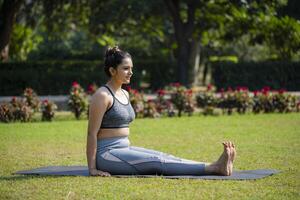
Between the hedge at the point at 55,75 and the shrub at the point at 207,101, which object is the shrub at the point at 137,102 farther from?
the hedge at the point at 55,75

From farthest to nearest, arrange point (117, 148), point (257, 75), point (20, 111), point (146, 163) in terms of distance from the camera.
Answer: point (257, 75) < point (20, 111) < point (117, 148) < point (146, 163)

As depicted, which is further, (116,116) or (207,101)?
(207,101)

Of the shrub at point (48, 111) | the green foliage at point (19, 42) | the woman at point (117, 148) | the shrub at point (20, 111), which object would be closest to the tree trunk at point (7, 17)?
the green foliage at point (19, 42)

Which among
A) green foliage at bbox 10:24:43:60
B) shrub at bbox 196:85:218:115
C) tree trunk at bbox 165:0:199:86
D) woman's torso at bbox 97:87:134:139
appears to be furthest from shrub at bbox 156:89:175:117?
green foliage at bbox 10:24:43:60

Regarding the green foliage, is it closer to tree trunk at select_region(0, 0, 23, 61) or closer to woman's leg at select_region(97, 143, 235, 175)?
tree trunk at select_region(0, 0, 23, 61)

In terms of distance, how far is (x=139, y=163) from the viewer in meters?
7.68

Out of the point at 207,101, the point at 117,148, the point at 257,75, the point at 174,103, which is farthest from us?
the point at 257,75

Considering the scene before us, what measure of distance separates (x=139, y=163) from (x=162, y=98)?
35.1 ft

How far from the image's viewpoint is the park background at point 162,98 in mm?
7172

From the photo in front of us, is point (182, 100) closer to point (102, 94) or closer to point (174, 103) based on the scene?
point (174, 103)

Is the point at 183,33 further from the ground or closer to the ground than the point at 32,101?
further from the ground

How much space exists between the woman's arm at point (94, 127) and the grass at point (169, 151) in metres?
0.24

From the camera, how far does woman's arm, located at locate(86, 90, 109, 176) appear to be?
A: 7602 mm

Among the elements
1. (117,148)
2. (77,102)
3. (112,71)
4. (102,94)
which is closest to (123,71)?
(112,71)
